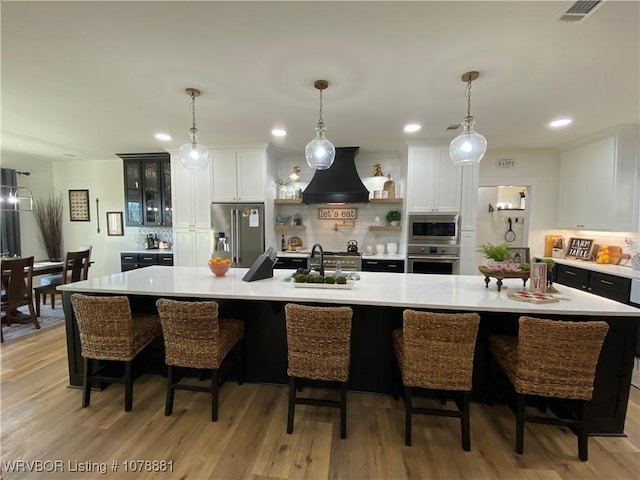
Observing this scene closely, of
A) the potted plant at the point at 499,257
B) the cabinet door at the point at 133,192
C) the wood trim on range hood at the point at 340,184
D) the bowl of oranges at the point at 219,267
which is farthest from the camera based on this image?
the cabinet door at the point at 133,192

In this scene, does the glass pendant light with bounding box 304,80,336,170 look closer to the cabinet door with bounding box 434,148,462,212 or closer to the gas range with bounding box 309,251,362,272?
the gas range with bounding box 309,251,362,272

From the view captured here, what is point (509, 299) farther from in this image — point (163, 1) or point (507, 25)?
point (163, 1)

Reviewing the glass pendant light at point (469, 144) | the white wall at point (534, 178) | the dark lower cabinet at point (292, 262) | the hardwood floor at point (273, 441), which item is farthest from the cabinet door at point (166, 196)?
the white wall at point (534, 178)

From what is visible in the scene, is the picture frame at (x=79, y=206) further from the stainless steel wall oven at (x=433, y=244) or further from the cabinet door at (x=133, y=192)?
the stainless steel wall oven at (x=433, y=244)

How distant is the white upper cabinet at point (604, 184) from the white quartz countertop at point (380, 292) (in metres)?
2.41

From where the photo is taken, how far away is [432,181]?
4.29 metres

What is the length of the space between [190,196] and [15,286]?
243 centimetres

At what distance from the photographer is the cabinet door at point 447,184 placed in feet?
13.8

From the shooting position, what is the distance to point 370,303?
74.8 inches

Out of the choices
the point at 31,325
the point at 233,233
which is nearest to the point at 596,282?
the point at 233,233

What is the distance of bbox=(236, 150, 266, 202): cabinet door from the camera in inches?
178

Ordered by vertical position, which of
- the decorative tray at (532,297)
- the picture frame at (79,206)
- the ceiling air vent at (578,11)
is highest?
the ceiling air vent at (578,11)

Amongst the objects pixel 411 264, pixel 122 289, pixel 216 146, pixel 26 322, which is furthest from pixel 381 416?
pixel 26 322

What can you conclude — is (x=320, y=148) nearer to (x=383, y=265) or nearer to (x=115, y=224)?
(x=383, y=265)
